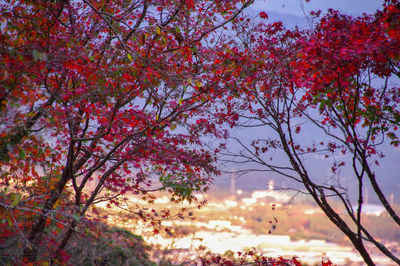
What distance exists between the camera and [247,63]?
7543 mm

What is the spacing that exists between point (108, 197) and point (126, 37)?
12.9 feet

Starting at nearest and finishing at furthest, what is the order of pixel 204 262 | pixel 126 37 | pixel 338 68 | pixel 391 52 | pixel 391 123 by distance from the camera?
pixel 391 52 < pixel 338 68 < pixel 391 123 < pixel 126 37 < pixel 204 262

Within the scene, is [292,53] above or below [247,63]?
above

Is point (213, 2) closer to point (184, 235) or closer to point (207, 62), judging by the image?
point (207, 62)

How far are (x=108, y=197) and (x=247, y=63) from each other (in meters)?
4.70

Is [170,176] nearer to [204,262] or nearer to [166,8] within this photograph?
[204,262]

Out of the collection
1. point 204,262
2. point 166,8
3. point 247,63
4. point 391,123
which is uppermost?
point 166,8

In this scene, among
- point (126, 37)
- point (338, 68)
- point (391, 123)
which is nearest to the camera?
point (338, 68)

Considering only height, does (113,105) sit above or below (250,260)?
above

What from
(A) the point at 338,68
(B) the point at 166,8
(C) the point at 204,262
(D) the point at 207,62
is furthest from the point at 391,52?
(C) the point at 204,262

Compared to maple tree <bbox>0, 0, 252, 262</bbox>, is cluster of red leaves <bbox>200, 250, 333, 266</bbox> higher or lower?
lower

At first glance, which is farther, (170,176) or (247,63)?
(170,176)

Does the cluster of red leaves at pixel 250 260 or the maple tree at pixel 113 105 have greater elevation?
the maple tree at pixel 113 105

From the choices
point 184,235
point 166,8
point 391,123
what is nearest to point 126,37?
point 166,8
